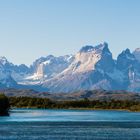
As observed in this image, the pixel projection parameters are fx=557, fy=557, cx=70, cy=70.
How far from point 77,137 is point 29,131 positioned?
69.6ft

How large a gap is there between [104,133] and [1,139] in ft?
108

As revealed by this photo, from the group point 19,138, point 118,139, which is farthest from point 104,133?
point 19,138

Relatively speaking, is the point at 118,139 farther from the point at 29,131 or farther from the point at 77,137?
the point at 29,131

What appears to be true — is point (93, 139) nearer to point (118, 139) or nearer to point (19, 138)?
point (118, 139)

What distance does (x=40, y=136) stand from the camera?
12912 centimetres

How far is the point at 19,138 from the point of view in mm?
123125

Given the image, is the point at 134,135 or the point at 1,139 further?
the point at 134,135

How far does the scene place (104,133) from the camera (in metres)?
142

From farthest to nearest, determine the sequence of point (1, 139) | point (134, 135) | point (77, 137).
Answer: point (134, 135) < point (77, 137) < point (1, 139)

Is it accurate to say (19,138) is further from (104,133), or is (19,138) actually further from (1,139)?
(104,133)

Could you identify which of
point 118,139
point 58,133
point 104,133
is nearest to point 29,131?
point 58,133

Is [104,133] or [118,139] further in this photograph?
[104,133]

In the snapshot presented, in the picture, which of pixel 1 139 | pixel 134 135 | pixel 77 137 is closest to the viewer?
pixel 1 139

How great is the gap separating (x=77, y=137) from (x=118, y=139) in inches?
380
